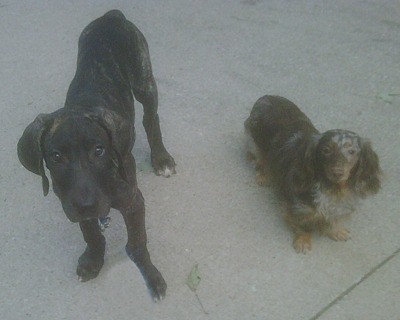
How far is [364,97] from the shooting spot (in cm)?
494

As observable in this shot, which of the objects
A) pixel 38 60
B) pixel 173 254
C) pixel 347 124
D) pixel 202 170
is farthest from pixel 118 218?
pixel 38 60

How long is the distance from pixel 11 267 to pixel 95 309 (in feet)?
2.71

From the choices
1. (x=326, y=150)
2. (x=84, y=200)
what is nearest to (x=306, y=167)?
Answer: (x=326, y=150)

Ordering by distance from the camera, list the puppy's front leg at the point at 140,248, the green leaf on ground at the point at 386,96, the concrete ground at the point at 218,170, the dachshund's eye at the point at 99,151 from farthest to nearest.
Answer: the green leaf on ground at the point at 386,96 → the concrete ground at the point at 218,170 → the puppy's front leg at the point at 140,248 → the dachshund's eye at the point at 99,151

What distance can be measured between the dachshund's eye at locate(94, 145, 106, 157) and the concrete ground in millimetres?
1169

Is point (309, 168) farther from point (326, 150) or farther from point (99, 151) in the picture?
point (99, 151)

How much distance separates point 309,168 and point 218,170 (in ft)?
4.00

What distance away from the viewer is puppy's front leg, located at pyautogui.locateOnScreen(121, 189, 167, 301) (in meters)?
3.20

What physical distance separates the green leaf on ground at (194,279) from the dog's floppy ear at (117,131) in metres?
0.98

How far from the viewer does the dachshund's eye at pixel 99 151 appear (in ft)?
8.95

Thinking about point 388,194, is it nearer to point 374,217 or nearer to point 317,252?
point 374,217

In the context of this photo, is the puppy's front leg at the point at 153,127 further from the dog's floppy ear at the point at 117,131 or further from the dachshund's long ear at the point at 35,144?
the dachshund's long ear at the point at 35,144

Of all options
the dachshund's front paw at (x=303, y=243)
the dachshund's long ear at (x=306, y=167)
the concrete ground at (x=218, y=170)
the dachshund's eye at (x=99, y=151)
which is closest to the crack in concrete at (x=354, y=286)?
the concrete ground at (x=218, y=170)

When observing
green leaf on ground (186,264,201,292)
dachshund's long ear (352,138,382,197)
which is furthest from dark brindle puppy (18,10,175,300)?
dachshund's long ear (352,138,382,197)
